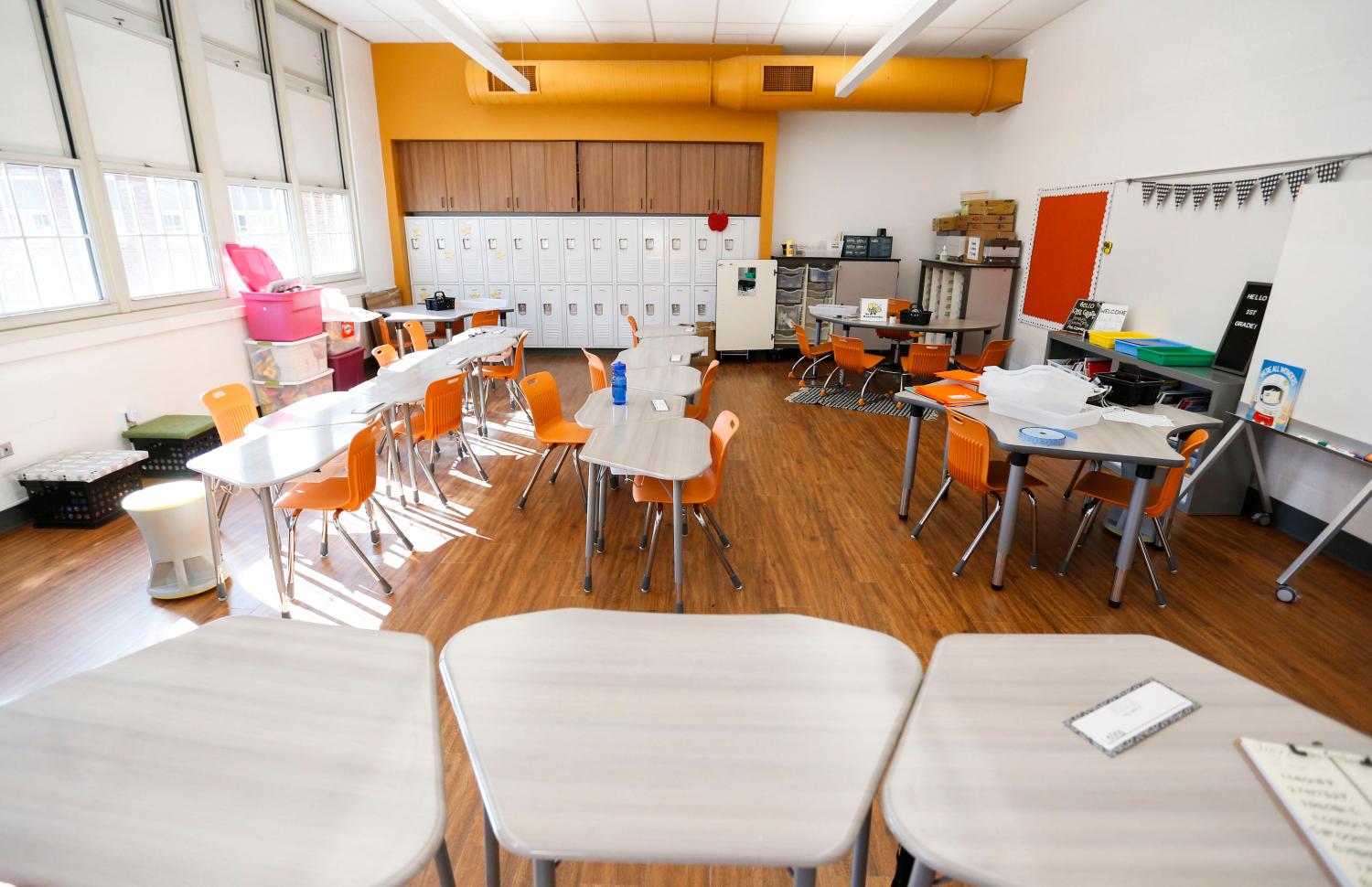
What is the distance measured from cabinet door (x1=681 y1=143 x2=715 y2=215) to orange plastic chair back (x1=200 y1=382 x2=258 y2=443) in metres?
6.64

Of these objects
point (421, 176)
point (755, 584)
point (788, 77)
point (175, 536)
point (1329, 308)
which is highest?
point (788, 77)

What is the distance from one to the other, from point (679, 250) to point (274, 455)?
23.5 feet

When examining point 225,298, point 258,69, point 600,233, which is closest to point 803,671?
point 225,298

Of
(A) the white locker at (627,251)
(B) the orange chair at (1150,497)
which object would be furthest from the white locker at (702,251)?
(B) the orange chair at (1150,497)

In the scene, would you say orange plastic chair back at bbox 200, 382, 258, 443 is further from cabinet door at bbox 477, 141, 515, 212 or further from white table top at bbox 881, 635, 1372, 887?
cabinet door at bbox 477, 141, 515, 212

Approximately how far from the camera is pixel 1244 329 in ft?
14.8

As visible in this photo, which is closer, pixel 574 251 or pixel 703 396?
pixel 703 396

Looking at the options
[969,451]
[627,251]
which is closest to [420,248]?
[627,251]

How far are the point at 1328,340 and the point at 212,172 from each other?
26.6 feet

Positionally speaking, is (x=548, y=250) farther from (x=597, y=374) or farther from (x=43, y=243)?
A: (x=43, y=243)

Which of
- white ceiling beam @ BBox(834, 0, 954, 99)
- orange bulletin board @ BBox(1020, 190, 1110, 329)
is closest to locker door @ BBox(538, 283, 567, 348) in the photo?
white ceiling beam @ BBox(834, 0, 954, 99)

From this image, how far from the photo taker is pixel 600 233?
9.30 m

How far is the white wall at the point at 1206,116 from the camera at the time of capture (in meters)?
3.97

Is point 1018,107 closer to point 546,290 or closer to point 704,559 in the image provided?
point 546,290
